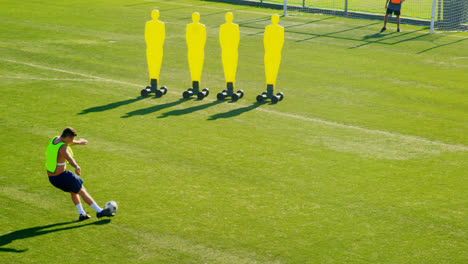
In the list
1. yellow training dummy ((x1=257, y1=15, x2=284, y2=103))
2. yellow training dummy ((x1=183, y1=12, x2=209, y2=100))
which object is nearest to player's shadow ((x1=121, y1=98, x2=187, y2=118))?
yellow training dummy ((x1=183, y1=12, x2=209, y2=100))

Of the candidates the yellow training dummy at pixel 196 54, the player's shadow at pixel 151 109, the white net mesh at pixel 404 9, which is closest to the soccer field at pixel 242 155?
the player's shadow at pixel 151 109

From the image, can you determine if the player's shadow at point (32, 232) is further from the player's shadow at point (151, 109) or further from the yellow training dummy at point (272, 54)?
the yellow training dummy at point (272, 54)

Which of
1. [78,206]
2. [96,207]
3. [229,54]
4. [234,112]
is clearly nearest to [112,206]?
[96,207]

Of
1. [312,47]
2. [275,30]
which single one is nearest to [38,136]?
[275,30]

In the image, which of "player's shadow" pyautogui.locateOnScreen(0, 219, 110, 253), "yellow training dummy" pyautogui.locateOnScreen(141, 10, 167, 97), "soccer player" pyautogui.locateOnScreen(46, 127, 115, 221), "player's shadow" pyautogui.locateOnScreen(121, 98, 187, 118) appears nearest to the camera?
"player's shadow" pyautogui.locateOnScreen(0, 219, 110, 253)

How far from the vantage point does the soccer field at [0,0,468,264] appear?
946 cm

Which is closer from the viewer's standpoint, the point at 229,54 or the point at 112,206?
the point at 112,206

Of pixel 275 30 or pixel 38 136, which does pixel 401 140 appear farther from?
pixel 38 136

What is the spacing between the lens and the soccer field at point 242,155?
9.46m

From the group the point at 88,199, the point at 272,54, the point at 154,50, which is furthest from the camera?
the point at 154,50

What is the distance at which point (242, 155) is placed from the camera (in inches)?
519

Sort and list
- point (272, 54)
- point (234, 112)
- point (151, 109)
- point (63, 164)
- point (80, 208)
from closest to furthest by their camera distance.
→ point (63, 164) → point (80, 208) → point (234, 112) → point (151, 109) → point (272, 54)

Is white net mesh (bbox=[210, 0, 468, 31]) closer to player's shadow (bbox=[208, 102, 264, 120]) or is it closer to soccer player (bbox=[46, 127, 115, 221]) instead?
player's shadow (bbox=[208, 102, 264, 120])

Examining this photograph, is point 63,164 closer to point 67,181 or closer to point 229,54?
point 67,181
